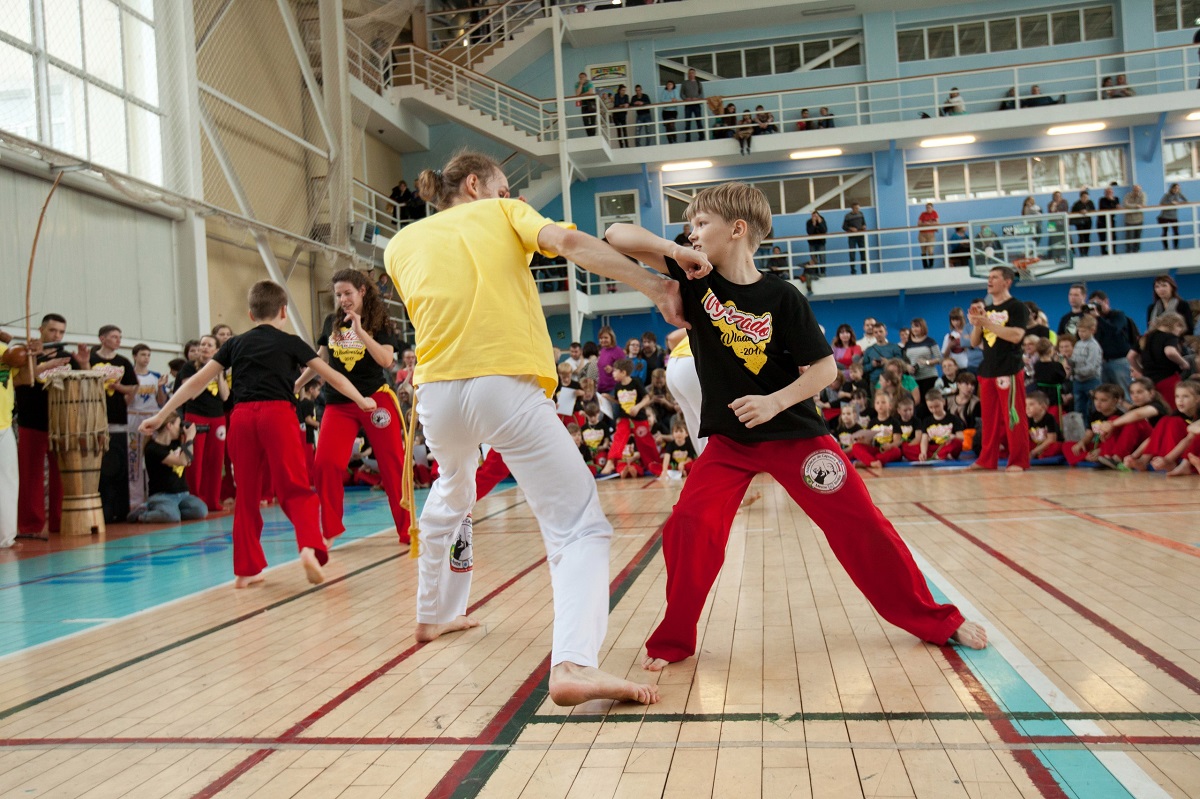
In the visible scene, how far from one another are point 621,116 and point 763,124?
3.56 m

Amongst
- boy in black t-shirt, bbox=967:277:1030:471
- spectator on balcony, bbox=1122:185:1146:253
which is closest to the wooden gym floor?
boy in black t-shirt, bbox=967:277:1030:471

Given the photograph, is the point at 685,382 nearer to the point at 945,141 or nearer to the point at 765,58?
the point at 945,141

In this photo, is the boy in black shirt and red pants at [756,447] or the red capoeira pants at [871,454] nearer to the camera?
the boy in black shirt and red pants at [756,447]

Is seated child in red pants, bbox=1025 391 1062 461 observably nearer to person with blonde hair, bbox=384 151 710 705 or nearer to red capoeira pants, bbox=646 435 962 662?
red capoeira pants, bbox=646 435 962 662

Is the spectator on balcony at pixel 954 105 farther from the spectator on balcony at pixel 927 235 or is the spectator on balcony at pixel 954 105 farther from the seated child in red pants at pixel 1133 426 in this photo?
the seated child in red pants at pixel 1133 426

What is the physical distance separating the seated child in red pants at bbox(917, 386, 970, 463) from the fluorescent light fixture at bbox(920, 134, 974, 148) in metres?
12.7

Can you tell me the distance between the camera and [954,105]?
71.8ft

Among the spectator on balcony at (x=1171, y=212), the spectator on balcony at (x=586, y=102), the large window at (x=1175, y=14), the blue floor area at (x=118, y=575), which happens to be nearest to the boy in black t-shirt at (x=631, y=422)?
the blue floor area at (x=118, y=575)

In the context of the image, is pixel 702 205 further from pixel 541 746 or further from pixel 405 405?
pixel 405 405

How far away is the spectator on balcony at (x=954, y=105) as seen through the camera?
71.7 feet

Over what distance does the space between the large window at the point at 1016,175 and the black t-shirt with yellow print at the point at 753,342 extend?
2175cm

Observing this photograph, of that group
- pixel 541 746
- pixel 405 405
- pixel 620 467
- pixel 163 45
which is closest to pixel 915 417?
pixel 620 467

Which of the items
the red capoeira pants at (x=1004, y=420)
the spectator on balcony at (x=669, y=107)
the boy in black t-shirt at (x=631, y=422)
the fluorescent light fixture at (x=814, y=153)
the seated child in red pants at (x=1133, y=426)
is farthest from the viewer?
the spectator on balcony at (x=669, y=107)

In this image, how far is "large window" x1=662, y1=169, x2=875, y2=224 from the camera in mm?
23797
